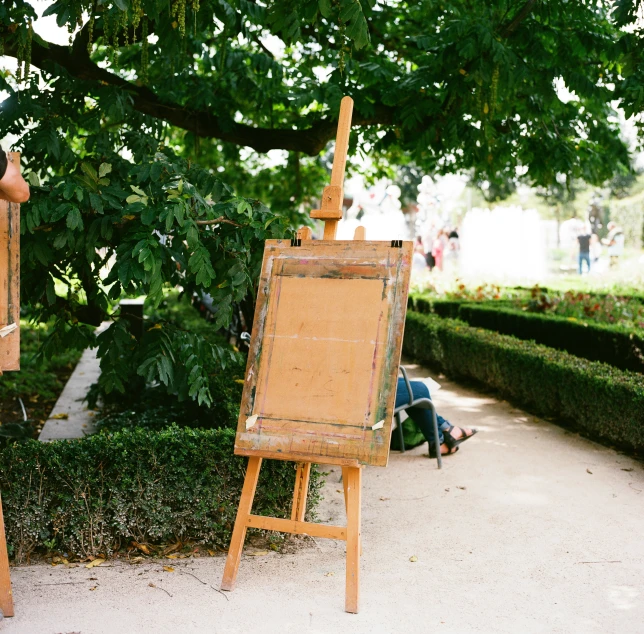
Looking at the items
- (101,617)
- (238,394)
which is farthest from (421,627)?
(238,394)

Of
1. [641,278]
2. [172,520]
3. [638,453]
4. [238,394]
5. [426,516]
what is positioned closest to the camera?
[172,520]

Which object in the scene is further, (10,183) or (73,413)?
(73,413)

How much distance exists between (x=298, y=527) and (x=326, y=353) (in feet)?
2.71

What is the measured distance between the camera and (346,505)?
12.0 feet

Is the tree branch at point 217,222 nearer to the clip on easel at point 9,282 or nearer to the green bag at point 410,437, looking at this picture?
the clip on easel at point 9,282

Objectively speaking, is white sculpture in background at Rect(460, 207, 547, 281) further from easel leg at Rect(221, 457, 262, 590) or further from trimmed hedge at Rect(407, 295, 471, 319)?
easel leg at Rect(221, 457, 262, 590)

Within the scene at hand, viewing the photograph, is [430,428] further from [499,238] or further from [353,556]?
[499,238]

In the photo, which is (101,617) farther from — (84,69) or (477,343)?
(477,343)

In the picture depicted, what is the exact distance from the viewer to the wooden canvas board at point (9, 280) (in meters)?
3.51

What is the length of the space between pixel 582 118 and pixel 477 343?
108 inches

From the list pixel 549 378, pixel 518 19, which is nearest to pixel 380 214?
pixel 549 378

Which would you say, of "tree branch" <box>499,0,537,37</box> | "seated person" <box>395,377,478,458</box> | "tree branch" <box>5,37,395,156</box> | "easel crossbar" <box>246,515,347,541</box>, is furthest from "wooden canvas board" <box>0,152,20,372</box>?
"tree branch" <box>499,0,537,37</box>

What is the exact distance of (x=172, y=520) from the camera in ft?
13.8

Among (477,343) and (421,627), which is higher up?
(477,343)
